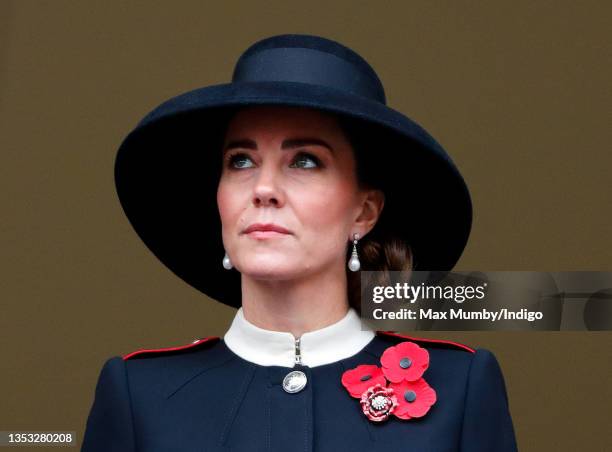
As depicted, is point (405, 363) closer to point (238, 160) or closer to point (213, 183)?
point (238, 160)

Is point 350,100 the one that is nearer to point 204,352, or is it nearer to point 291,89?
point 291,89

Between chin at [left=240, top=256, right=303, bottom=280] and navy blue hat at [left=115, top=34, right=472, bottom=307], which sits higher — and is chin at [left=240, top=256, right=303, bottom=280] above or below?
below

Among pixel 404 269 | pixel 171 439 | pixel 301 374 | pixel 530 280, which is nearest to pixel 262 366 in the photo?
pixel 301 374

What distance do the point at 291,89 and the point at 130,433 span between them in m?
0.94

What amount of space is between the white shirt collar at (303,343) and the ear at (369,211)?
22cm

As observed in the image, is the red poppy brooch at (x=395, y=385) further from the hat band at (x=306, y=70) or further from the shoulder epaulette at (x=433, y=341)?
the hat band at (x=306, y=70)

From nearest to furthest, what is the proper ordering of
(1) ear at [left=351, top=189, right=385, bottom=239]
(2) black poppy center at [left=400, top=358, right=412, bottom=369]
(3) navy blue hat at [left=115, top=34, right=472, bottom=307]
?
(3) navy blue hat at [left=115, top=34, right=472, bottom=307] → (2) black poppy center at [left=400, top=358, right=412, bottom=369] → (1) ear at [left=351, top=189, right=385, bottom=239]

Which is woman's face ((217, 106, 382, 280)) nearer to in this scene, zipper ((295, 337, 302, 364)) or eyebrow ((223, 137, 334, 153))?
eyebrow ((223, 137, 334, 153))

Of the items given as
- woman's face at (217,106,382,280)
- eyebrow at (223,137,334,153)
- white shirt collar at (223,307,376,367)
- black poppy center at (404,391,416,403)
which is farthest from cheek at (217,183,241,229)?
black poppy center at (404,391,416,403)

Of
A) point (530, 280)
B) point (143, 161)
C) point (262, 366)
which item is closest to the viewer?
point (262, 366)

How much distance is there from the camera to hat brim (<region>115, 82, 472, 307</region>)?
8.96 feet

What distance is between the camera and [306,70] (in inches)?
112

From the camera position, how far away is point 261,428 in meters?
2.73

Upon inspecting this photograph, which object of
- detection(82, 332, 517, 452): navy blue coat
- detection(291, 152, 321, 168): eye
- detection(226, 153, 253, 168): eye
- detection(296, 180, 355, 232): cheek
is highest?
detection(226, 153, 253, 168): eye
